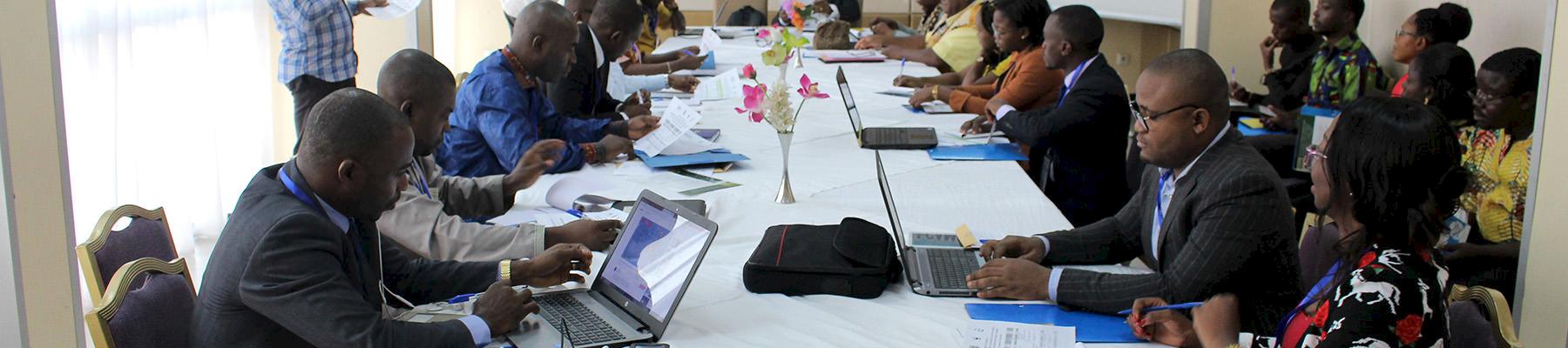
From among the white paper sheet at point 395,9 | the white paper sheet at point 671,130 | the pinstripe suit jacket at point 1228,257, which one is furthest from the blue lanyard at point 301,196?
the white paper sheet at point 395,9

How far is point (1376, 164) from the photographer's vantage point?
1.78m

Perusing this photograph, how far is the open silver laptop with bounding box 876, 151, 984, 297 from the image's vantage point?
225cm

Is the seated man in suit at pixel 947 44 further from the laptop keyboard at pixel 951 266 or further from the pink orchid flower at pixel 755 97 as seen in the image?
the laptop keyboard at pixel 951 266

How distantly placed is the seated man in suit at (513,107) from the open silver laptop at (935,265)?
4.19 feet

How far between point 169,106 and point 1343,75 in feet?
14.3

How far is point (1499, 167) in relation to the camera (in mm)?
3365

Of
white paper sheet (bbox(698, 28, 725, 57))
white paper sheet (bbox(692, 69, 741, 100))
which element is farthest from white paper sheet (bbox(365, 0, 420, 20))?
white paper sheet (bbox(698, 28, 725, 57))

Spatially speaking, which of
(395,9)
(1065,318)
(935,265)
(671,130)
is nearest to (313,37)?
(395,9)

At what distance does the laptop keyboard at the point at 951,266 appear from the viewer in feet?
7.51

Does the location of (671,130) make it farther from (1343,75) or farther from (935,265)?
(1343,75)

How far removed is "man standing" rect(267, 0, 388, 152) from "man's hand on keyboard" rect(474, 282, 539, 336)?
2.87m

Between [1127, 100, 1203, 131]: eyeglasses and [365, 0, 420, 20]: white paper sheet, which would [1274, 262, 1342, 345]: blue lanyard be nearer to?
[1127, 100, 1203, 131]: eyeglasses

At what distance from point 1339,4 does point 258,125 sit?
4395 mm

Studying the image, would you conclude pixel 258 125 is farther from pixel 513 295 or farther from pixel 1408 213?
pixel 1408 213
